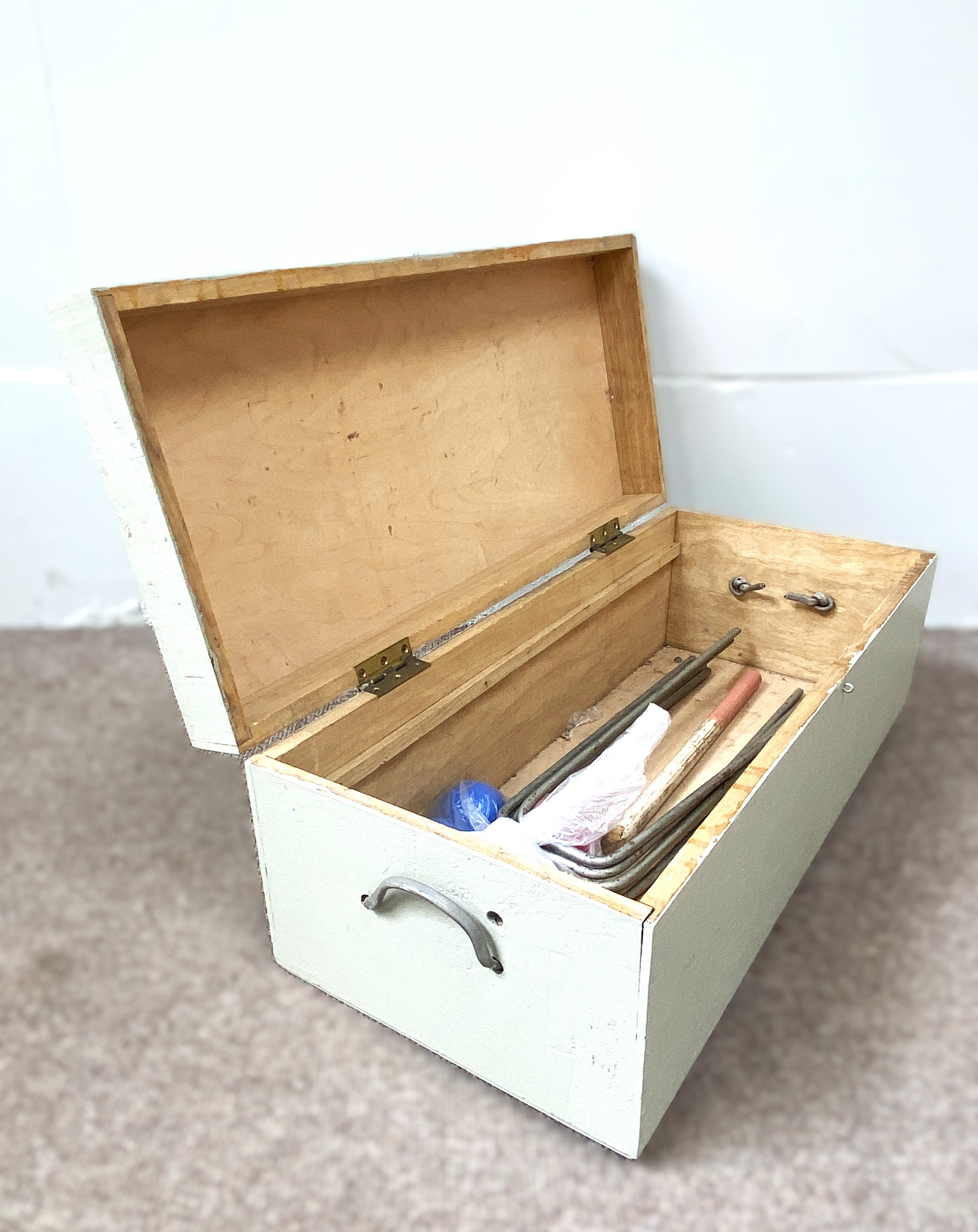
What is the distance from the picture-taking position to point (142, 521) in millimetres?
823

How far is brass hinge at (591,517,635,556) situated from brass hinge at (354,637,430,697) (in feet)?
1.25

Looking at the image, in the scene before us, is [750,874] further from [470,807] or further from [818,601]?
[818,601]

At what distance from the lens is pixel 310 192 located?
4.69 feet

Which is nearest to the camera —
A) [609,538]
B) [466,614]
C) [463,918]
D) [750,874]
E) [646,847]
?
[463,918]

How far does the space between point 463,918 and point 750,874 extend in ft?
0.95

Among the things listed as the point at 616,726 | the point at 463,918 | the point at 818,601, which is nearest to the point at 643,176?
the point at 818,601

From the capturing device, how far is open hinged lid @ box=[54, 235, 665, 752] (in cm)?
83

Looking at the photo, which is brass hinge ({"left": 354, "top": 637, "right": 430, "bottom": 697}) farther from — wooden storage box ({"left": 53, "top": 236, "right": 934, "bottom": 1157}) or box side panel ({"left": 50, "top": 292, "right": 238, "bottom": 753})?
box side panel ({"left": 50, "top": 292, "right": 238, "bottom": 753})

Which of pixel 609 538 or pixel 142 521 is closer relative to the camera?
pixel 142 521

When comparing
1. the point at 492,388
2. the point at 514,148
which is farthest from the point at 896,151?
the point at 492,388

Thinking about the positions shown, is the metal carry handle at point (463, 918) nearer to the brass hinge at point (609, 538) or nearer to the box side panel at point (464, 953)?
the box side panel at point (464, 953)

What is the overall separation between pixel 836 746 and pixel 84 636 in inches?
53.3

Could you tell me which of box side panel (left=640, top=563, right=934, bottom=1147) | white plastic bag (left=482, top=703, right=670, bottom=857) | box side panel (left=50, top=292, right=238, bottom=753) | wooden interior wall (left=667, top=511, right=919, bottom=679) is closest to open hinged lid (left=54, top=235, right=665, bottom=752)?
box side panel (left=50, top=292, right=238, bottom=753)

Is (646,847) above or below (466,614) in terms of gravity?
below
